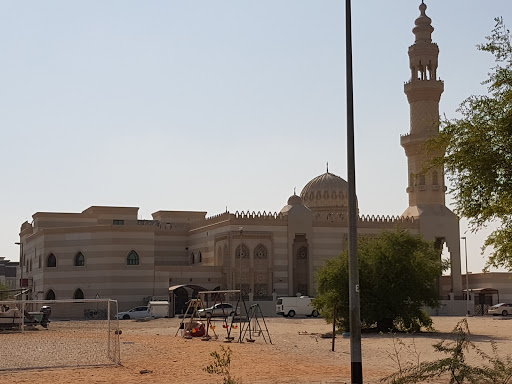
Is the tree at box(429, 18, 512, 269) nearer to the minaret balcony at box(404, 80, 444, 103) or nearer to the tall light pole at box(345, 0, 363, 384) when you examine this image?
the tall light pole at box(345, 0, 363, 384)

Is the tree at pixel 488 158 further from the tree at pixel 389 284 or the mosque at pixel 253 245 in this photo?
the mosque at pixel 253 245

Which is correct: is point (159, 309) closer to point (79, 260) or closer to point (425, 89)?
point (79, 260)

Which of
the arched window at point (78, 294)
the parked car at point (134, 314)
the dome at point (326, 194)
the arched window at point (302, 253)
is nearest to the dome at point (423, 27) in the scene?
the dome at point (326, 194)

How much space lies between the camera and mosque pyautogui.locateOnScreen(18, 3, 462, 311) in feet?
218

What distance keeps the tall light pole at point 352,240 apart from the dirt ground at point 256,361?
1.37 metres

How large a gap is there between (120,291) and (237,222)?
11.8 metres

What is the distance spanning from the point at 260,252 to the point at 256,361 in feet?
156

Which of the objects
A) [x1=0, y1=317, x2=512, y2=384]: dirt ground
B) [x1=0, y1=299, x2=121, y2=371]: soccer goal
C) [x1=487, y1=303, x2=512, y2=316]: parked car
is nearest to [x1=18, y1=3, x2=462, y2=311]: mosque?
[x1=487, y1=303, x2=512, y2=316]: parked car

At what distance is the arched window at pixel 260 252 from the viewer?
224 feet

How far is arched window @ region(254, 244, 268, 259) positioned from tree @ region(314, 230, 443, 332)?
32763mm

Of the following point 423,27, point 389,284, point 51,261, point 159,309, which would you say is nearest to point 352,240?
point 389,284

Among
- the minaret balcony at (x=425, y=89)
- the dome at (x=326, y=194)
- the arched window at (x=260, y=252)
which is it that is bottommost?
the arched window at (x=260, y=252)

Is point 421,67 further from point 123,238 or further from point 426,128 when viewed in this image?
point 123,238

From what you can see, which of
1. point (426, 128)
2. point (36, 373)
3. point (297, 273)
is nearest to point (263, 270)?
point (297, 273)
